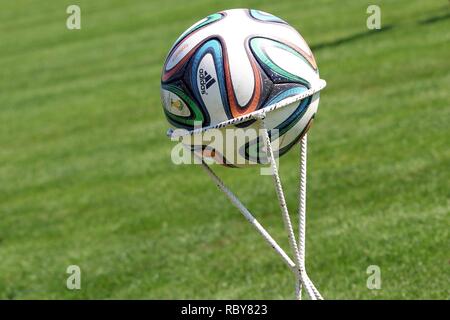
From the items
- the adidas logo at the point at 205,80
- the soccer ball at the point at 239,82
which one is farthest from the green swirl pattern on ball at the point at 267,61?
the adidas logo at the point at 205,80

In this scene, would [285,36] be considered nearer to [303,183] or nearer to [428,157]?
[303,183]

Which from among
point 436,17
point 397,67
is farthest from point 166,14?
point 397,67

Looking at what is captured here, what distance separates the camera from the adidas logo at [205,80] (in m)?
4.41

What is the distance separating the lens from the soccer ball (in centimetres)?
438

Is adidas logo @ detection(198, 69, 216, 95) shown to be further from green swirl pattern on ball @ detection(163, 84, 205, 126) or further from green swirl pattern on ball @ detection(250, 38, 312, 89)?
green swirl pattern on ball @ detection(250, 38, 312, 89)

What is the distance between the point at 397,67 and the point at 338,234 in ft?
22.3

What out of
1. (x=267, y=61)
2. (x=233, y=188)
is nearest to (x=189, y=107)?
(x=267, y=61)

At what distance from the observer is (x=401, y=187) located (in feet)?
30.0

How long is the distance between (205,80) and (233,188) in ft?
19.7

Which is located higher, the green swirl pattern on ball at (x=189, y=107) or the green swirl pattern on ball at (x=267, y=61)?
the green swirl pattern on ball at (x=267, y=61)

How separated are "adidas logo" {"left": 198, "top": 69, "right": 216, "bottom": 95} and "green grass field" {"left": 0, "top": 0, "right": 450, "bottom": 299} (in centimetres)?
307

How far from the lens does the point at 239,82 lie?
Result: 4.36 m

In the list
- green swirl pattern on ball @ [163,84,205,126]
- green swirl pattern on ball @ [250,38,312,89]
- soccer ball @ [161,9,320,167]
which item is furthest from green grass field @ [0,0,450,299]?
green swirl pattern on ball @ [163,84,205,126]

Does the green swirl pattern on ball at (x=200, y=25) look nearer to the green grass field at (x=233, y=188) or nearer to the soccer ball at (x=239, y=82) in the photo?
the soccer ball at (x=239, y=82)
